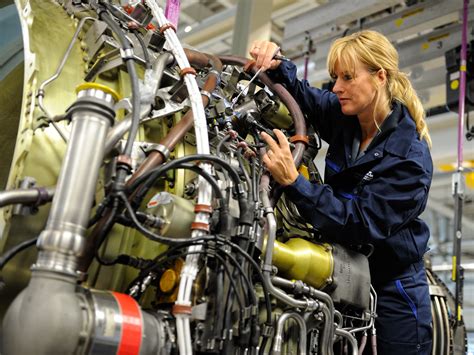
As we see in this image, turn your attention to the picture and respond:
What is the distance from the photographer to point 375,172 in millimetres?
1674

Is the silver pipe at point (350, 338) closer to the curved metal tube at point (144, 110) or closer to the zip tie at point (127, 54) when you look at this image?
the curved metal tube at point (144, 110)

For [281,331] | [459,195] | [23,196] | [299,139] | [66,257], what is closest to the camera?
[66,257]

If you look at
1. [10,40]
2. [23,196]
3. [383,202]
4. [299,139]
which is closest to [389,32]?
[299,139]

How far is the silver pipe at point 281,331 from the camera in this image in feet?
4.59

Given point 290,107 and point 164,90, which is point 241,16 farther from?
point 164,90

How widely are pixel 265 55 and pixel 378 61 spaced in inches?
14.9

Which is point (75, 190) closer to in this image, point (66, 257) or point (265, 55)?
point (66, 257)

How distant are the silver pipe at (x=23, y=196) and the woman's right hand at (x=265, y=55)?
38.9 inches

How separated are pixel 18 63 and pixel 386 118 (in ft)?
3.68

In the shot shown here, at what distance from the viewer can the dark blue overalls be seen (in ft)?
5.22

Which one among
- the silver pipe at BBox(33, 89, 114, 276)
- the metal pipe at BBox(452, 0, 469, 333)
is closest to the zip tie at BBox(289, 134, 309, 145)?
the silver pipe at BBox(33, 89, 114, 276)

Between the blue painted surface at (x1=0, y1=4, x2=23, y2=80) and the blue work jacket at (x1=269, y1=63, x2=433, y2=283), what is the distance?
830 mm

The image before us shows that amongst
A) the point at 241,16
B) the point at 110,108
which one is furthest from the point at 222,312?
the point at 241,16

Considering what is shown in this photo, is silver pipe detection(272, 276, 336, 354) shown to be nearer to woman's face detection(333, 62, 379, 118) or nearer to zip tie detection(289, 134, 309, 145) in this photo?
zip tie detection(289, 134, 309, 145)
